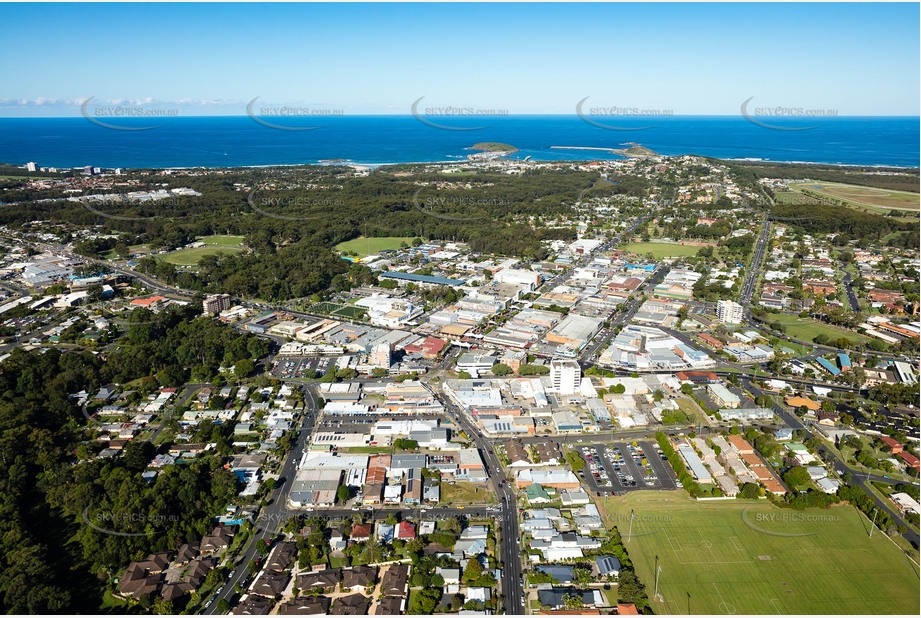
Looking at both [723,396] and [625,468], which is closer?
[625,468]

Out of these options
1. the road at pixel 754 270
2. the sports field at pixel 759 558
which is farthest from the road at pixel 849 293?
the sports field at pixel 759 558

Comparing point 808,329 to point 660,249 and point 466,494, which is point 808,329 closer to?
point 660,249

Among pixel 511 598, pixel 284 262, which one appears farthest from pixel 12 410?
pixel 284 262

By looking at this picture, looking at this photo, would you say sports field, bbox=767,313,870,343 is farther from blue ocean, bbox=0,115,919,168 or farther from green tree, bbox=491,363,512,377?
blue ocean, bbox=0,115,919,168


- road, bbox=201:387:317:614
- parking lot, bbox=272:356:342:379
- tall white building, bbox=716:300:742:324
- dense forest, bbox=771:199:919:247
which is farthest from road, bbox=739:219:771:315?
road, bbox=201:387:317:614

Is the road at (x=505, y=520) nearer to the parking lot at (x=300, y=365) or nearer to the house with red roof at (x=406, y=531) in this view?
the house with red roof at (x=406, y=531)

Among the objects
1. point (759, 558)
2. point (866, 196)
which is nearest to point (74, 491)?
point (759, 558)
